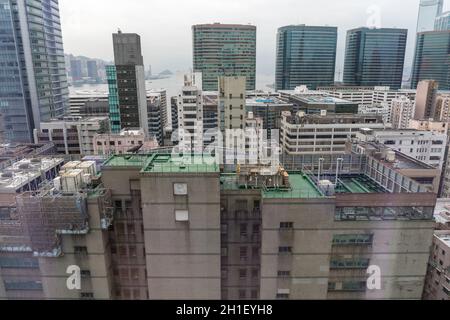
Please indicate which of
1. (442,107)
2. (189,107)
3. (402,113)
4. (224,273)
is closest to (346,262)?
(224,273)

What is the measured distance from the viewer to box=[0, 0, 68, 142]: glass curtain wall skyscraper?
1193 centimetres

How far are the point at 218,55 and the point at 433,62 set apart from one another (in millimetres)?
14489

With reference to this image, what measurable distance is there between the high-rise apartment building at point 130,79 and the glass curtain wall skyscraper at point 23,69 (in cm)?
381

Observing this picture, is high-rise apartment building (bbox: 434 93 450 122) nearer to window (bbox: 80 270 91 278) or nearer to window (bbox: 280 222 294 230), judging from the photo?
window (bbox: 280 222 294 230)

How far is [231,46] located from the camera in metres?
16.3

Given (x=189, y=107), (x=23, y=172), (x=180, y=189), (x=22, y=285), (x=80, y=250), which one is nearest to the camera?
(x=180, y=189)

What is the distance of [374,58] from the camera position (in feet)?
46.7

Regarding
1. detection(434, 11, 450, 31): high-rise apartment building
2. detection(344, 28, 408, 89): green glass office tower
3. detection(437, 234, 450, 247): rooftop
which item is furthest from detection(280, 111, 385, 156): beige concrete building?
detection(434, 11, 450, 31): high-rise apartment building

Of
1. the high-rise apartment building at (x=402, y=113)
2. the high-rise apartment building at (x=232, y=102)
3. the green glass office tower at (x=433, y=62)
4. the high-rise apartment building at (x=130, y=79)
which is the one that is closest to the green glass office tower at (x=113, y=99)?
the high-rise apartment building at (x=130, y=79)

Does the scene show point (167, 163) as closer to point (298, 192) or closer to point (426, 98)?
point (298, 192)

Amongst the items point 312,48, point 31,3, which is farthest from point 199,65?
point 312,48

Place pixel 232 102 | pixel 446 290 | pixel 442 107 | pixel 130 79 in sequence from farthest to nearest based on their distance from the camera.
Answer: pixel 442 107 < pixel 130 79 < pixel 232 102 < pixel 446 290

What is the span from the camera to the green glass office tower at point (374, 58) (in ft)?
32.0
